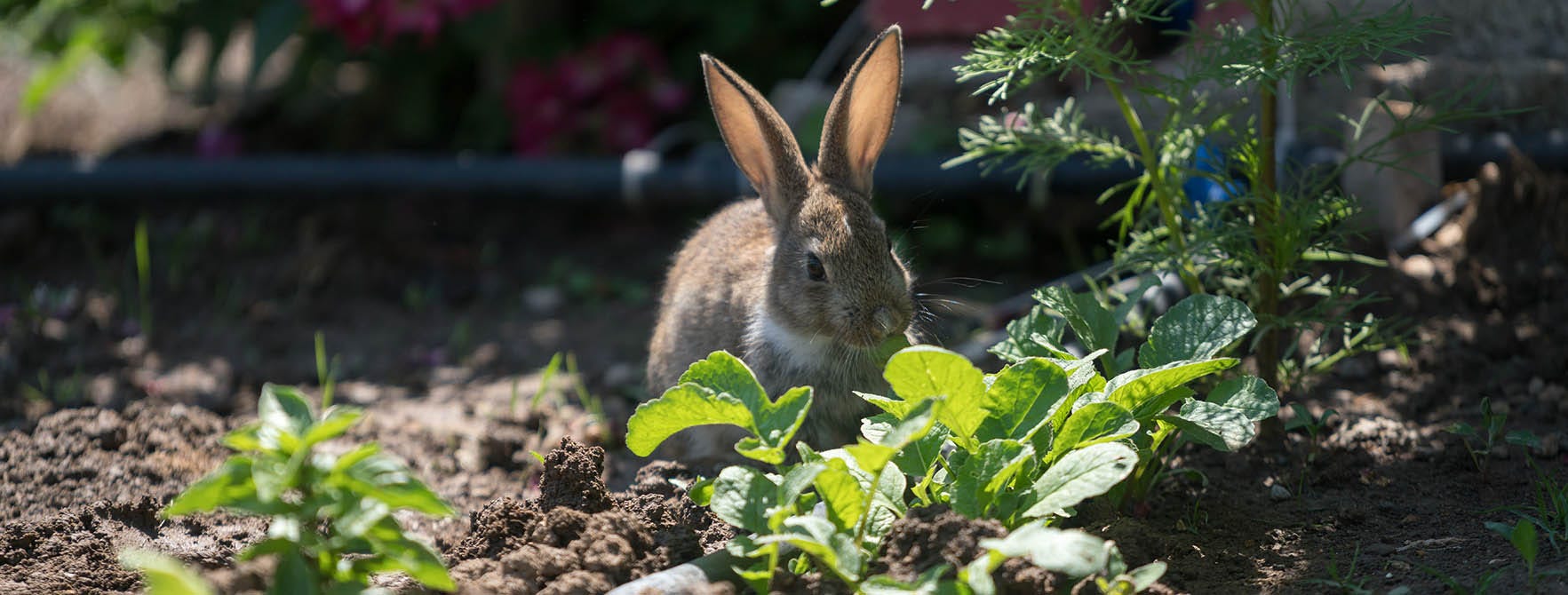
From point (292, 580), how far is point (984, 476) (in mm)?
1229

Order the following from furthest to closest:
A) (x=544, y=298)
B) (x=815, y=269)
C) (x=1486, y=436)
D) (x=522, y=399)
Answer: (x=544, y=298)
(x=522, y=399)
(x=815, y=269)
(x=1486, y=436)

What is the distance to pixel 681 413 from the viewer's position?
257 cm

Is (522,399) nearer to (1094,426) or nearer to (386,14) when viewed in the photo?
(1094,426)

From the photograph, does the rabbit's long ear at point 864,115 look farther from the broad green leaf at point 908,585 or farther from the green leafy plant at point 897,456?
the broad green leaf at point 908,585

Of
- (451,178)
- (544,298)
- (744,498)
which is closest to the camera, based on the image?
(744,498)

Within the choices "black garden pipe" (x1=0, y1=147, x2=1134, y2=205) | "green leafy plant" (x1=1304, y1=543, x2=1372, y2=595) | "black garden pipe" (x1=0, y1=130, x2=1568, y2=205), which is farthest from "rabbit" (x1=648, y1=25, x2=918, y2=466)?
"black garden pipe" (x1=0, y1=147, x2=1134, y2=205)

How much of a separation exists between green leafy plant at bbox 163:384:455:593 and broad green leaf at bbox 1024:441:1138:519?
1060mm

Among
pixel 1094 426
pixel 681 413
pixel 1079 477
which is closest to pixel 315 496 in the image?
pixel 681 413

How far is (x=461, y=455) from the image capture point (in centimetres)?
390

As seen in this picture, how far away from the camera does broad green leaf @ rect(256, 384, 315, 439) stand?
2.11 metres

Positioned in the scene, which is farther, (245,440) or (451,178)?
(451,178)

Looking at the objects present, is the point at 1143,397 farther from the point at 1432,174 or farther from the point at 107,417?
the point at 107,417

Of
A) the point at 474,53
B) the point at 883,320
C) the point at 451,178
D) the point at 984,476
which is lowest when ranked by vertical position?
the point at 984,476

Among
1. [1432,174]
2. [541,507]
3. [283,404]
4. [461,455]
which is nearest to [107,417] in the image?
[461,455]
